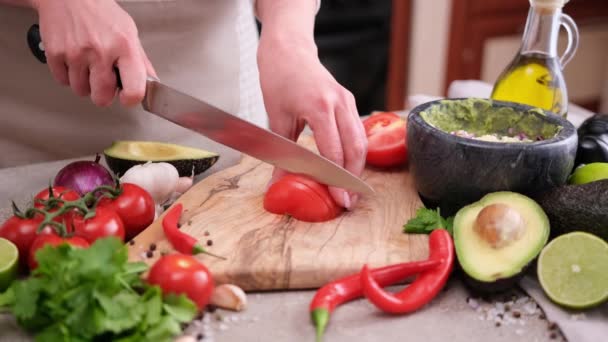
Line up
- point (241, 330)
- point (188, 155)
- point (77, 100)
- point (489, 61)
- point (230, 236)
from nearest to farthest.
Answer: point (241, 330)
point (230, 236)
point (188, 155)
point (77, 100)
point (489, 61)

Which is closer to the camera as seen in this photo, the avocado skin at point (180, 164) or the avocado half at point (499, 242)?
the avocado half at point (499, 242)

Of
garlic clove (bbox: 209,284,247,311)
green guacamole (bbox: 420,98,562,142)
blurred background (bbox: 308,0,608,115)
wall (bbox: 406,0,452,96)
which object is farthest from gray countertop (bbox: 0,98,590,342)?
wall (bbox: 406,0,452,96)

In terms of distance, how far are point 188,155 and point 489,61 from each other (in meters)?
2.19

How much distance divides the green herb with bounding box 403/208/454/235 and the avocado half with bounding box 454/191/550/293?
64 mm

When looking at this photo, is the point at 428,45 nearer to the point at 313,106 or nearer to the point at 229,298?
the point at 313,106

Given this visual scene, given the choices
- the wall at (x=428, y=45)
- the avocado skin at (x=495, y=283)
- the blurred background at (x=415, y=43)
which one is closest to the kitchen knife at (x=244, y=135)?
the avocado skin at (x=495, y=283)

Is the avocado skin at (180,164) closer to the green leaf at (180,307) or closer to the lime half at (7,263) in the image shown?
the lime half at (7,263)

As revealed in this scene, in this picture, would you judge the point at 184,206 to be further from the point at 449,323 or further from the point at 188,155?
the point at 449,323

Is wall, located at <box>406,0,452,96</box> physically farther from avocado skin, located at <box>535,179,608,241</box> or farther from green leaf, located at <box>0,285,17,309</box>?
green leaf, located at <box>0,285,17,309</box>

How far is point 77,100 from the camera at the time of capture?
56.5 inches

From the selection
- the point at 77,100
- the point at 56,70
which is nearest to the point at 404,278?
the point at 56,70

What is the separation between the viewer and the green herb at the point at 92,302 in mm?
765

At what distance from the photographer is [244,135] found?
111 centimetres

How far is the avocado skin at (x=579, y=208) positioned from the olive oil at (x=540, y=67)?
0.37m
